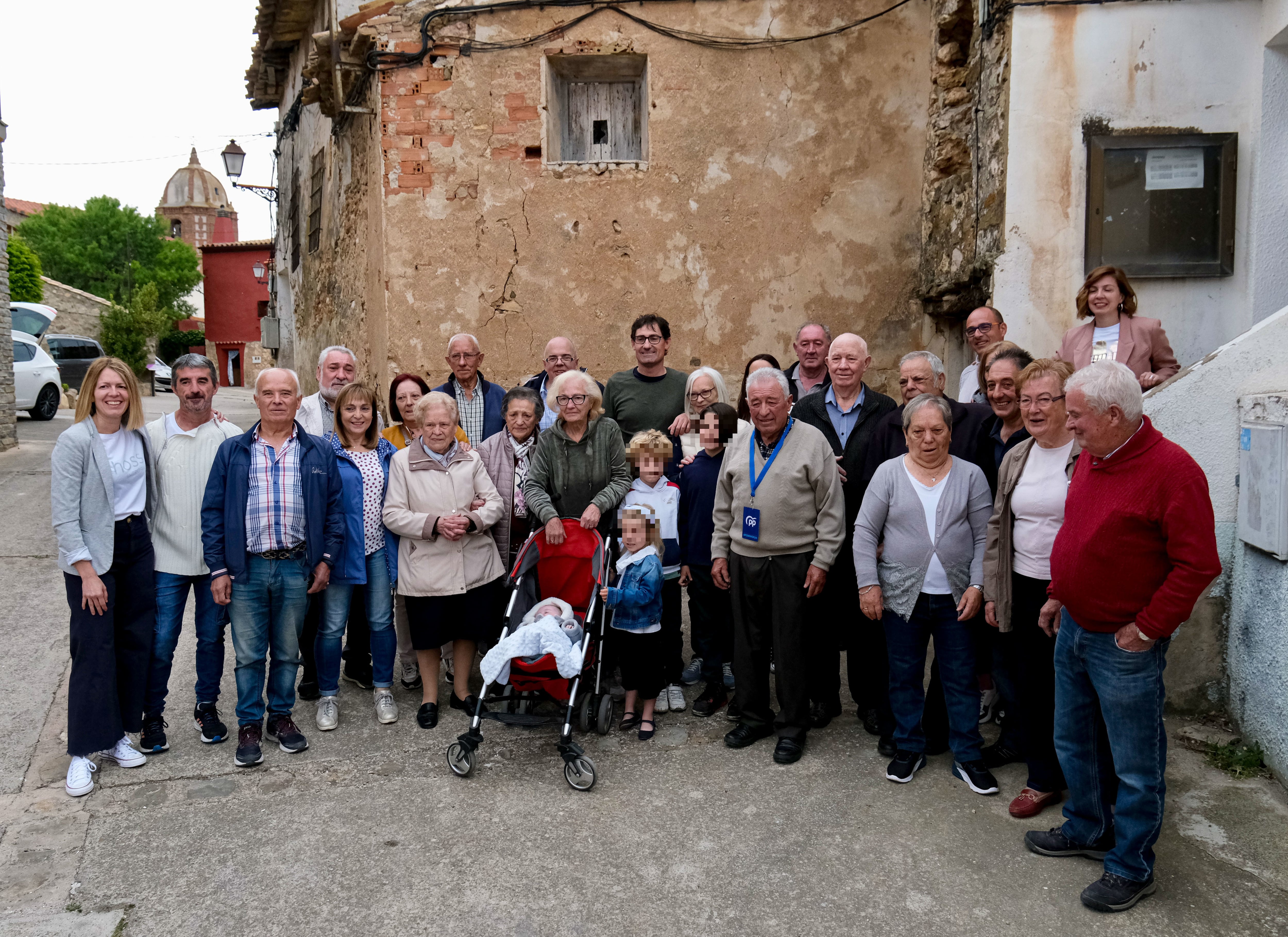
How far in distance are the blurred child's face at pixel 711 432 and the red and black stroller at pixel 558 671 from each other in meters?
0.74

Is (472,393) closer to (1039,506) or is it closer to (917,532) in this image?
(917,532)

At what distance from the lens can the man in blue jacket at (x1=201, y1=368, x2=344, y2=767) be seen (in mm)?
4441

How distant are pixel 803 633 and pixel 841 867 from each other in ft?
4.07

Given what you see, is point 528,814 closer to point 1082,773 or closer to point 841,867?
point 841,867

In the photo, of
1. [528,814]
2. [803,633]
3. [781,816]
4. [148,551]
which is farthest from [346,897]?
[803,633]

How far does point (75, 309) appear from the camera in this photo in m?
36.6

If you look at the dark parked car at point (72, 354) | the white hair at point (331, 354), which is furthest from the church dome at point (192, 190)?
the white hair at point (331, 354)

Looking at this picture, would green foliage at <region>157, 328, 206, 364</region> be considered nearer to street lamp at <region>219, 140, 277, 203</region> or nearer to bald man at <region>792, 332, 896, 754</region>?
street lamp at <region>219, 140, 277, 203</region>

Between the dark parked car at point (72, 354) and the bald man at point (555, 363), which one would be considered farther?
the dark parked car at point (72, 354)

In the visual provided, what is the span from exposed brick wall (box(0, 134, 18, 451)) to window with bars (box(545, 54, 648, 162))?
27.0 feet

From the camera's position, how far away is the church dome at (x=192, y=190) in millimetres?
77875

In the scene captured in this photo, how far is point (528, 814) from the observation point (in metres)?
3.98

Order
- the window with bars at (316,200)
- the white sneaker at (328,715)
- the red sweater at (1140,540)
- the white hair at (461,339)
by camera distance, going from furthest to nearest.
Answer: the window with bars at (316,200) < the white hair at (461,339) < the white sneaker at (328,715) < the red sweater at (1140,540)

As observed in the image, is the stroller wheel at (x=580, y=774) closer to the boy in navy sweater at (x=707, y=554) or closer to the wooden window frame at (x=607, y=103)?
the boy in navy sweater at (x=707, y=554)
